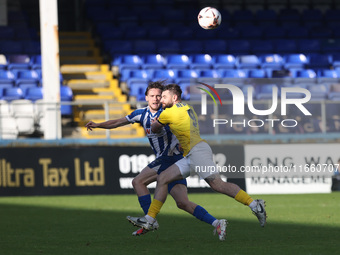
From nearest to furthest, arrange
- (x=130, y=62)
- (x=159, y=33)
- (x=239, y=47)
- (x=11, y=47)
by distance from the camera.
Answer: (x=130, y=62)
(x=11, y=47)
(x=239, y=47)
(x=159, y=33)

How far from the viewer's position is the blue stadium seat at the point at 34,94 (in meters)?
19.6

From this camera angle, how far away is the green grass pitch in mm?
7824

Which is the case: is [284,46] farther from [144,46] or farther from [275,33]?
[144,46]

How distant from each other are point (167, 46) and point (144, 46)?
0.72 m

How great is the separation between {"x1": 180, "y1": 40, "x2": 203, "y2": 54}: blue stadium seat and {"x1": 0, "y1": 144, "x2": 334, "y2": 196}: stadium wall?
7.68 m

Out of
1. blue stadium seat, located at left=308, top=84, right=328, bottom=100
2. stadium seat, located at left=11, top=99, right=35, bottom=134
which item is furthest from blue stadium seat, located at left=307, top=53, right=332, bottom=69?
stadium seat, located at left=11, top=99, right=35, bottom=134

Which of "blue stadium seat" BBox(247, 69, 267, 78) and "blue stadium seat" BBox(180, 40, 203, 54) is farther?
"blue stadium seat" BBox(180, 40, 203, 54)

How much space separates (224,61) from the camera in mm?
22891

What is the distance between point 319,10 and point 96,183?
13.2 meters

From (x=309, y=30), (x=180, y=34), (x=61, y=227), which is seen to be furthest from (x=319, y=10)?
(x=61, y=227)

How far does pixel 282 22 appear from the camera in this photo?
84.2 feet

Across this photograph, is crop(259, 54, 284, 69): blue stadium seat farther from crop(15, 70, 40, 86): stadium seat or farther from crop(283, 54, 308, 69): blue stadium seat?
crop(15, 70, 40, 86): stadium seat

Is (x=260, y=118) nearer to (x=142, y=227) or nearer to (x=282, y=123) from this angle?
(x=282, y=123)

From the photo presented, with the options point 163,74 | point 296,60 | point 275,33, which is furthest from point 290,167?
point 275,33
